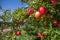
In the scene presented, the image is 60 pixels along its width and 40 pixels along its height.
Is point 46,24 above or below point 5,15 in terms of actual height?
above

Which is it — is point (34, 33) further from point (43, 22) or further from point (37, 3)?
point (37, 3)

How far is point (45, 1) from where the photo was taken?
240cm

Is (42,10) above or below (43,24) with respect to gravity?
above

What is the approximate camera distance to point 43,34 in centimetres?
236

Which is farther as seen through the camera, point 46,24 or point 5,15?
point 5,15

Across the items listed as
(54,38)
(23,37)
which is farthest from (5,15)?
(54,38)

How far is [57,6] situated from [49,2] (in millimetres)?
98

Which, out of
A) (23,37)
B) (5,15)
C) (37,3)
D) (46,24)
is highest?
(37,3)

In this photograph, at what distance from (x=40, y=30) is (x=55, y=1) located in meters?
0.36

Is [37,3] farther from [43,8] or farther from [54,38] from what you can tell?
[54,38]

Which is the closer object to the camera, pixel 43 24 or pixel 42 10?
pixel 42 10

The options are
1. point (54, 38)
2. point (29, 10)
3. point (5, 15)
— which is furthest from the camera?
point (5, 15)

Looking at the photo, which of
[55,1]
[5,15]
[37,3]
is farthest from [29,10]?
[5,15]

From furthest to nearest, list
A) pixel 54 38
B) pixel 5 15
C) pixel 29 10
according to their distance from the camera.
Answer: pixel 5 15
pixel 29 10
pixel 54 38
